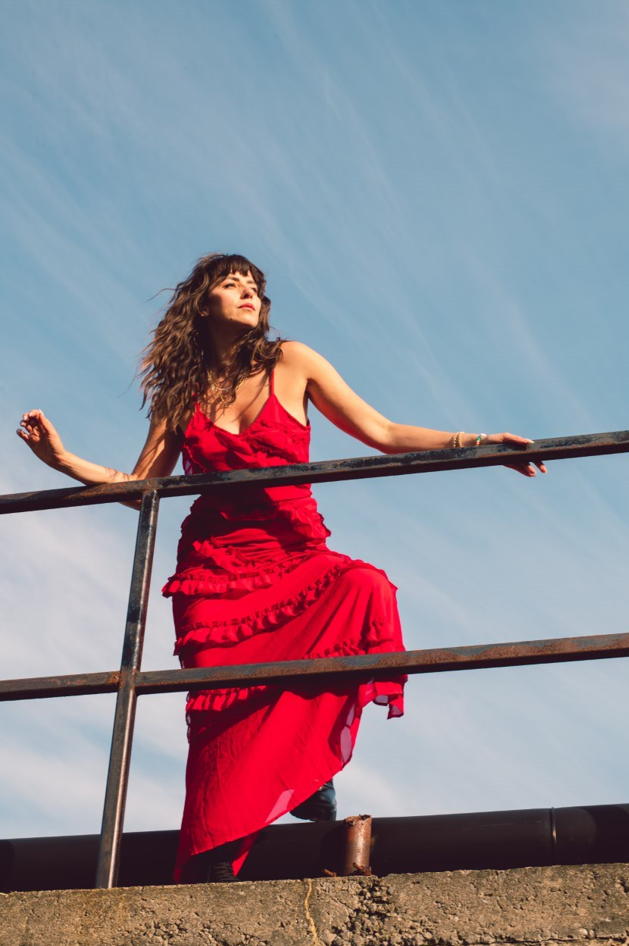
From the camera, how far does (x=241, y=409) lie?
3.96m

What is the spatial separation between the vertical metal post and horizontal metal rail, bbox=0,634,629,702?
38mm

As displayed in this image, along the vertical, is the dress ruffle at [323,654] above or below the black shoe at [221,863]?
above

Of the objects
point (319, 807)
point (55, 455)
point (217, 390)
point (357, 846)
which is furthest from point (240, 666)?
point (217, 390)

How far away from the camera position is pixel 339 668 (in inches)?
104

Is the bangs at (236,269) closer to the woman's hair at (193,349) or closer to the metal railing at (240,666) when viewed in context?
the woman's hair at (193,349)

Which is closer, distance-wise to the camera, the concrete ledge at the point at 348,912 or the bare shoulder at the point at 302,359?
the concrete ledge at the point at 348,912

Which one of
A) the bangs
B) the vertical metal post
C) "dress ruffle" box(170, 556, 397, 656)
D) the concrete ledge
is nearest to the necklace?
the bangs

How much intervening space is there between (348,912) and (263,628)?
115 cm

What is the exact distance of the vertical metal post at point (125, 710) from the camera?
258cm

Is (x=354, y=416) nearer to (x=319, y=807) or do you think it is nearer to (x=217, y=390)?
(x=217, y=390)

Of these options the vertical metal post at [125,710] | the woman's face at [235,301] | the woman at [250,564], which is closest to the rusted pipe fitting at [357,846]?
the woman at [250,564]

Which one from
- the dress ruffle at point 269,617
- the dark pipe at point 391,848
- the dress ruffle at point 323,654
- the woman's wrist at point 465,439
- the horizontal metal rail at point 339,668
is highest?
the woman's wrist at point 465,439

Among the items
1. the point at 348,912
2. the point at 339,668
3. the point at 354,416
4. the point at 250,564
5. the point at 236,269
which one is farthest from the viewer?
the point at 236,269

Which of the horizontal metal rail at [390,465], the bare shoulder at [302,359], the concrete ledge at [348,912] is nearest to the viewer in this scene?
the concrete ledge at [348,912]
